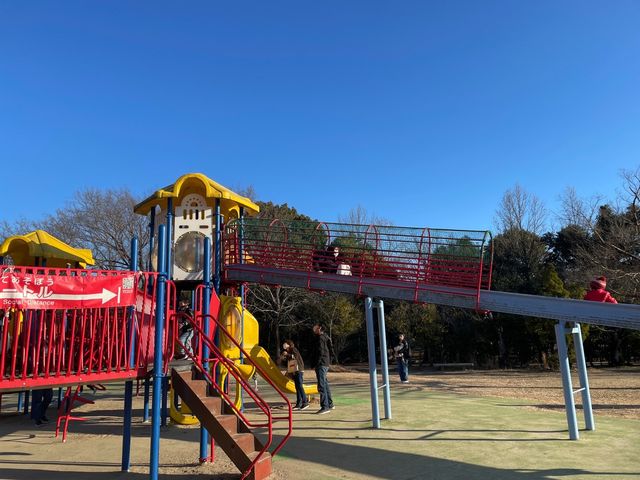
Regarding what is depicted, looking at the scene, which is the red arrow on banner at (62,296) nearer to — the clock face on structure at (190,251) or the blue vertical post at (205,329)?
the blue vertical post at (205,329)

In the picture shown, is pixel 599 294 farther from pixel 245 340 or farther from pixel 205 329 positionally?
pixel 245 340

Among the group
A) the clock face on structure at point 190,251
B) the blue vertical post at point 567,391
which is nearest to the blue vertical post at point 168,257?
the clock face on structure at point 190,251

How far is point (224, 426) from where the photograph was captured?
5945 mm

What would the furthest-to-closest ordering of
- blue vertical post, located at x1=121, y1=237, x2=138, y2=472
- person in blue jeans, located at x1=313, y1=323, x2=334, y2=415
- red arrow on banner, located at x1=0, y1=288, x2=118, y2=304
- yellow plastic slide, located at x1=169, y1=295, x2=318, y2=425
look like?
1. person in blue jeans, located at x1=313, y1=323, x2=334, y2=415
2. yellow plastic slide, located at x1=169, y1=295, x2=318, y2=425
3. blue vertical post, located at x1=121, y1=237, x2=138, y2=472
4. red arrow on banner, located at x1=0, y1=288, x2=118, y2=304

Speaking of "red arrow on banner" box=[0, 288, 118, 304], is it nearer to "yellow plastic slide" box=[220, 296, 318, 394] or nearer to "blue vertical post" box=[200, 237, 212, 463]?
"blue vertical post" box=[200, 237, 212, 463]

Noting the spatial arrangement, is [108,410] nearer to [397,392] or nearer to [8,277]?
[397,392]

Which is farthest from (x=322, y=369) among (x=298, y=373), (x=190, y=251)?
(x=190, y=251)

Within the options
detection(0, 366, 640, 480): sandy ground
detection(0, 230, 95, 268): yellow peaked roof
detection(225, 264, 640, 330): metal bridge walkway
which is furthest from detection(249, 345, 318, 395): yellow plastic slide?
detection(0, 230, 95, 268): yellow peaked roof

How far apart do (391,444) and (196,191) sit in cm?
657

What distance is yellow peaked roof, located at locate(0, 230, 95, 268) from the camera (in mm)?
12516

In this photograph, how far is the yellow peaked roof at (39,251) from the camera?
493 inches

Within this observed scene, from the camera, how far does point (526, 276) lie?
98.4 feet

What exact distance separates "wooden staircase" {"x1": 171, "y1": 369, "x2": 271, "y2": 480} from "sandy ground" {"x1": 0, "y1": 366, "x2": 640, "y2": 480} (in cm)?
42

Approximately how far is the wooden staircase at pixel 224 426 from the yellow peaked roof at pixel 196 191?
4.06 meters
